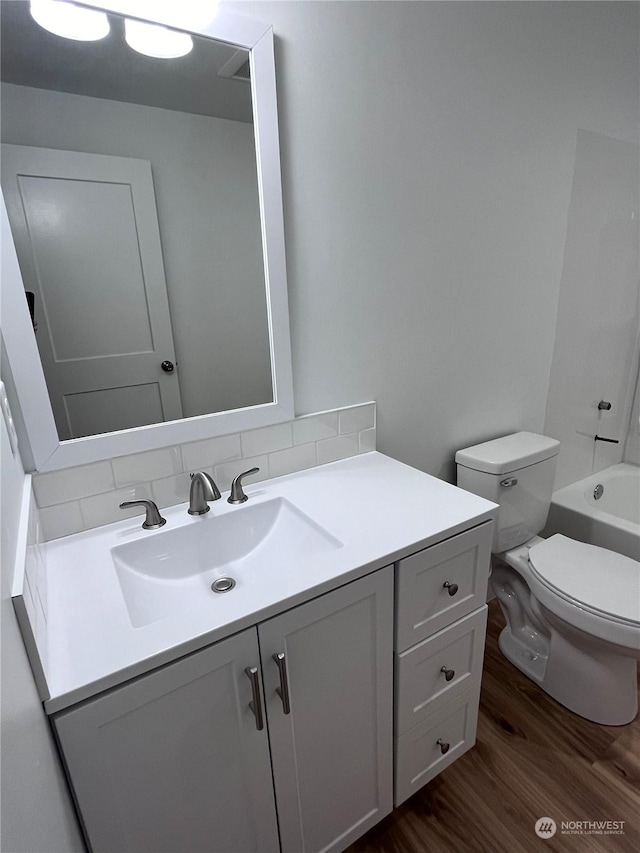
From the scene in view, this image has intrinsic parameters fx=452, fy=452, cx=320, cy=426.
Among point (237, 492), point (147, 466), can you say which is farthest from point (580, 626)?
point (147, 466)

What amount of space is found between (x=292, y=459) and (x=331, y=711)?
0.63 m

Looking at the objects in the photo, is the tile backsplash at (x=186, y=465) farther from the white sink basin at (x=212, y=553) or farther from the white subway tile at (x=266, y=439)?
the white sink basin at (x=212, y=553)

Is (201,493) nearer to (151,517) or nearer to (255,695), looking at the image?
(151,517)

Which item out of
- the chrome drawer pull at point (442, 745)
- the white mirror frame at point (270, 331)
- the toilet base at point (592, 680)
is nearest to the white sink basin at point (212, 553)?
the white mirror frame at point (270, 331)

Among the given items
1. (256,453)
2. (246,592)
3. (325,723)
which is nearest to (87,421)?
(256,453)

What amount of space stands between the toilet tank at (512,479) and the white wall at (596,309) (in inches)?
15.9

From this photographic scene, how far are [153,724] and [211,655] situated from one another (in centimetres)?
14

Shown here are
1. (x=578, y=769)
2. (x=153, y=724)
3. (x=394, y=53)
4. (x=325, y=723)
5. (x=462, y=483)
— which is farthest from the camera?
(x=462, y=483)

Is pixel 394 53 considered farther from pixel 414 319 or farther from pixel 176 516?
pixel 176 516

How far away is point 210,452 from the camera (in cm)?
118

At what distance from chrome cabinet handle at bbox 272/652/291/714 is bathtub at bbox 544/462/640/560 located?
1622 mm

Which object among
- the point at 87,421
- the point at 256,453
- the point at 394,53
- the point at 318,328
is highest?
the point at 394,53

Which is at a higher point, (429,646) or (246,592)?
(246,592)

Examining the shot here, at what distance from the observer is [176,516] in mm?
1099
